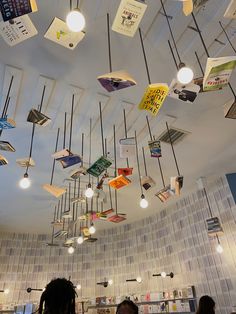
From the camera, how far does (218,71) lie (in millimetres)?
2023

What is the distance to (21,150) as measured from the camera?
15.4 feet

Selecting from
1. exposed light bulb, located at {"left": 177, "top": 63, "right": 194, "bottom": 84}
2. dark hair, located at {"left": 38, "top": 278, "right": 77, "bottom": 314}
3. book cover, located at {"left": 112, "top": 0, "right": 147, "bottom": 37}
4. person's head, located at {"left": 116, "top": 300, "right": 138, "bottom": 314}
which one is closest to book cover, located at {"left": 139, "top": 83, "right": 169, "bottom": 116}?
exposed light bulb, located at {"left": 177, "top": 63, "right": 194, "bottom": 84}

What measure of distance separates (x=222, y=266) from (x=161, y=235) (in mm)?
2292

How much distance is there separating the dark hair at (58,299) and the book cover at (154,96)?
1.65 meters

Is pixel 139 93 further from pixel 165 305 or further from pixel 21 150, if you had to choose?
pixel 165 305

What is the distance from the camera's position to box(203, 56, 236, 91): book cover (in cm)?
195

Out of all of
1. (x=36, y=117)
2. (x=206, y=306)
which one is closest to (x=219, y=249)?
(x=206, y=306)

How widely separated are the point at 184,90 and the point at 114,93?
1.47 m

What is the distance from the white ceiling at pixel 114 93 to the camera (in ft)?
9.17

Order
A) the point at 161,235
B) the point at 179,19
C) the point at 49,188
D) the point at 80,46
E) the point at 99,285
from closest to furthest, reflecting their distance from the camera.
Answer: the point at 179,19, the point at 80,46, the point at 49,188, the point at 161,235, the point at 99,285

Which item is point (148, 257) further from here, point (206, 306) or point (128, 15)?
point (128, 15)

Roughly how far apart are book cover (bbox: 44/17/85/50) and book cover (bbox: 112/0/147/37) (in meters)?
0.34

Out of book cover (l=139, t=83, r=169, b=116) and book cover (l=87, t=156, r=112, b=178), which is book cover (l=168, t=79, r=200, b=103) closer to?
book cover (l=139, t=83, r=169, b=116)

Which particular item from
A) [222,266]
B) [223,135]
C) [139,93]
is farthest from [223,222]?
[139,93]
